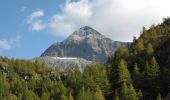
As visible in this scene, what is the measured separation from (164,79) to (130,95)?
1820 cm

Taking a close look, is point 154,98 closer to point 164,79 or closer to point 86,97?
point 164,79

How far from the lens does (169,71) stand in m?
198

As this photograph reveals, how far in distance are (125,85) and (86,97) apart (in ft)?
58.5

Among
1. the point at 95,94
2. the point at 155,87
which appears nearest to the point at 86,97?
the point at 95,94

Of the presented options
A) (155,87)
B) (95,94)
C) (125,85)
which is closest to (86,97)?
(95,94)

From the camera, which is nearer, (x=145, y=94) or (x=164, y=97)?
(x=164, y=97)

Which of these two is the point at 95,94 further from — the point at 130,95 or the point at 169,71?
the point at 169,71

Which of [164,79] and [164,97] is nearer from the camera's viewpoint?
[164,97]

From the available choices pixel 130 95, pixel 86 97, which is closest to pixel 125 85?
pixel 130 95

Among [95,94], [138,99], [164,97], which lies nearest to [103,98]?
[95,94]

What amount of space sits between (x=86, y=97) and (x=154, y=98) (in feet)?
95.4

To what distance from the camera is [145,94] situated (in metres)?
198

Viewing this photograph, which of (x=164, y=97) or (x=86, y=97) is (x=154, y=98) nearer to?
(x=164, y=97)

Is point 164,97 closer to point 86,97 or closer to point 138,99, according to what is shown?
point 138,99
